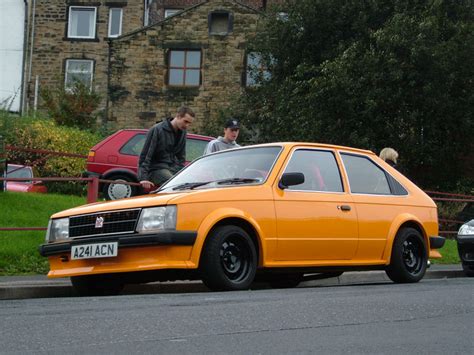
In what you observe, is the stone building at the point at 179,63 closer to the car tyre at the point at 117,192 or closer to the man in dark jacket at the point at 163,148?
the car tyre at the point at 117,192

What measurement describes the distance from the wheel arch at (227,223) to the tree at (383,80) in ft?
75.7

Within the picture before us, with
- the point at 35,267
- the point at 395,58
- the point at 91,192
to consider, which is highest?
the point at 395,58

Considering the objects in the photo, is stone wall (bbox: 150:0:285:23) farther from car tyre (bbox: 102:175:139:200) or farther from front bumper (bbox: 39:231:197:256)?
front bumper (bbox: 39:231:197:256)

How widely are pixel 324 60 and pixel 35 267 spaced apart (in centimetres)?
2530

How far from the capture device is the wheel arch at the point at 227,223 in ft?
31.7

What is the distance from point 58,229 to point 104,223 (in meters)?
0.72

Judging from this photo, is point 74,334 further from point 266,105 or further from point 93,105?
point 93,105

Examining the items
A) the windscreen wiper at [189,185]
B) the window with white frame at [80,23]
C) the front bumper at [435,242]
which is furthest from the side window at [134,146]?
the window with white frame at [80,23]

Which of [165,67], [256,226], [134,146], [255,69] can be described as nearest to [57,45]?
[165,67]

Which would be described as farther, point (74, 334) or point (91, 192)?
point (91, 192)

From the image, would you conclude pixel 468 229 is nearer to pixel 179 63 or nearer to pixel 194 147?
pixel 194 147

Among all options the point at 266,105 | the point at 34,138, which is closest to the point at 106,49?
the point at 266,105

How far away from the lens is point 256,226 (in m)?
10.1

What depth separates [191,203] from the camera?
9812 millimetres
